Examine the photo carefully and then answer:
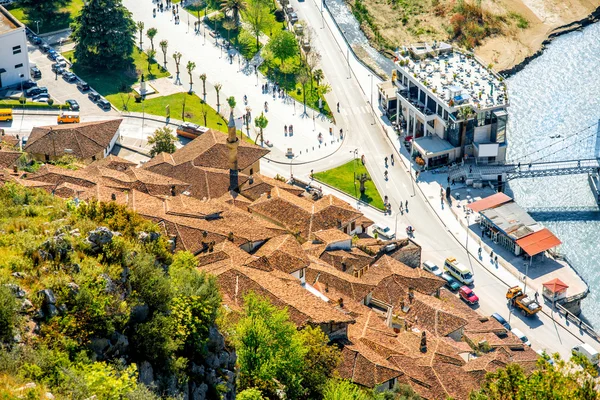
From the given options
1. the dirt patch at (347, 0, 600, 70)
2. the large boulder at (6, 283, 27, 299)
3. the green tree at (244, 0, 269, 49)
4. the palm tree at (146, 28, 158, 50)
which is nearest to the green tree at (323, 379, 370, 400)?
the large boulder at (6, 283, 27, 299)

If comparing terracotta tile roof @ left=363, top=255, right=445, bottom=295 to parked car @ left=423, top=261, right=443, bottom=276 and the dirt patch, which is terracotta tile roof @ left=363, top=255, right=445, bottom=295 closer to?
parked car @ left=423, top=261, right=443, bottom=276

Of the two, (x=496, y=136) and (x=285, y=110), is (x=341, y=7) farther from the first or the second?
(x=496, y=136)

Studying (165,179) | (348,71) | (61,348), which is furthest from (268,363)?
(348,71)

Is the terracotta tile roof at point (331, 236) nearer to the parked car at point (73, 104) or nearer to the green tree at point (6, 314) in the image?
the parked car at point (73, 104)

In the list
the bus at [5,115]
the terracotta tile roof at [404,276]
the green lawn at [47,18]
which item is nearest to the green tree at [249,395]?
the terracotta tile roof at [404,276]

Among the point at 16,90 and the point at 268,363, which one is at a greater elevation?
the point at 268,363

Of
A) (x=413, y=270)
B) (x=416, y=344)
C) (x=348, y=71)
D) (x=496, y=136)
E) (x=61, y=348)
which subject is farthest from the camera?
(x=348, y=71)
